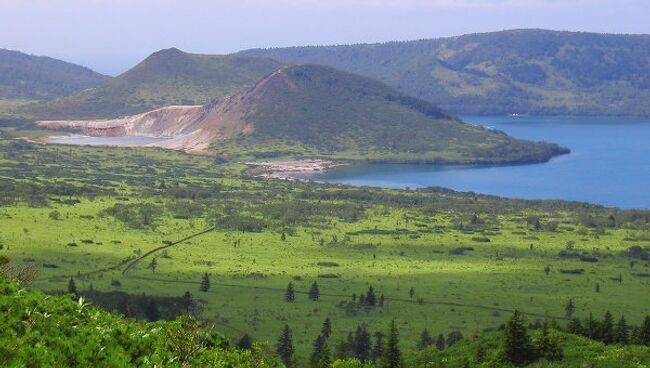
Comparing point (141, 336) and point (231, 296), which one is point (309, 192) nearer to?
point (231, 296)

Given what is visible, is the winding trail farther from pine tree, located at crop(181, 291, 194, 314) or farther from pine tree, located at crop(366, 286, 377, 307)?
pine tree, located at crop(366, 286, 377, 307)

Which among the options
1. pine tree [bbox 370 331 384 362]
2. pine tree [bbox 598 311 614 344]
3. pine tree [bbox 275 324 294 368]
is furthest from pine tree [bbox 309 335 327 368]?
pine tree [bbox 598 311 614 344]

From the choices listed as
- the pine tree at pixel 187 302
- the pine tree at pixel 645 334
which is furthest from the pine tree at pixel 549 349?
the pine tree at pixel 187 302

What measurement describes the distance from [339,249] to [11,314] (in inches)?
3398

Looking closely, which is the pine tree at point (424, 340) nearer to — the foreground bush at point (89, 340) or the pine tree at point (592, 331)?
the pine tree at point (592, 331)

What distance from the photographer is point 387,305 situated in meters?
87.1

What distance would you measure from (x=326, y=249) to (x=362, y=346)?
1981 inches

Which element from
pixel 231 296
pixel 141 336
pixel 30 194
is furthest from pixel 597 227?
pixel 141 336

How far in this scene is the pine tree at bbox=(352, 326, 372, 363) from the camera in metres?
65.8

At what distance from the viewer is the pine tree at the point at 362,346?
65.8 meters

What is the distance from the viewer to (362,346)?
220ft

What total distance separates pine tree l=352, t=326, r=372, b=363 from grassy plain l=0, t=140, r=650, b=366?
4850 millimetres

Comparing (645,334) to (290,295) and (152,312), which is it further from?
(290,295)

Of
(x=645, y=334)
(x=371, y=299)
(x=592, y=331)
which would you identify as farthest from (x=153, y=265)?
(x=645, y=334)
